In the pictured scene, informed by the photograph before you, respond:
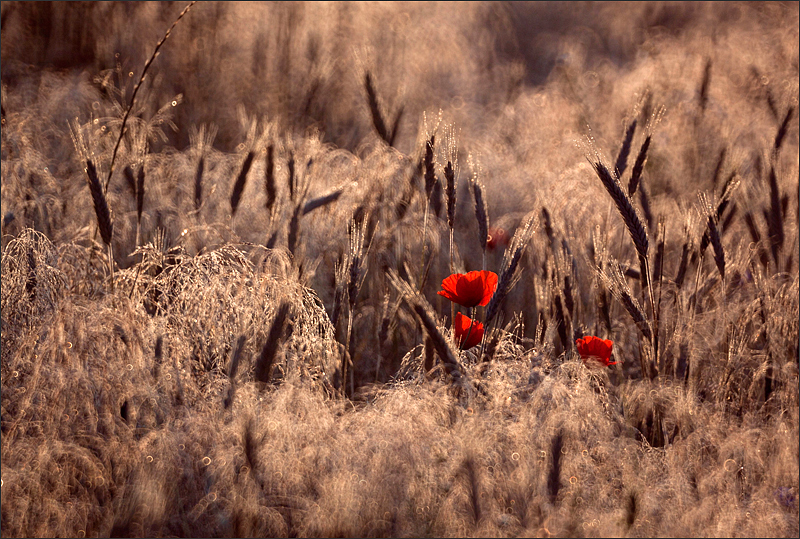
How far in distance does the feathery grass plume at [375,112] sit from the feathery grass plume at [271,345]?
29.5 inches

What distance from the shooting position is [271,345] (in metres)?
1.17

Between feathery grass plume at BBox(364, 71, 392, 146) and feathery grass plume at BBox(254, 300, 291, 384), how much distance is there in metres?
0.75

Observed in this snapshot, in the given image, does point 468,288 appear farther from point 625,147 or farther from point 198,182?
point 198,182

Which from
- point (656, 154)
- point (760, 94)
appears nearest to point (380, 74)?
point (656, 154)

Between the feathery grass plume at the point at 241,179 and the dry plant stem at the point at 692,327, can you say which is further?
the feathery grass plume at the point at 241,179

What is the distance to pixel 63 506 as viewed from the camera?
105 centimetres

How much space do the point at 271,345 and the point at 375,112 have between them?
830mm

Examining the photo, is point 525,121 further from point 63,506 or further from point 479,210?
point 63,506

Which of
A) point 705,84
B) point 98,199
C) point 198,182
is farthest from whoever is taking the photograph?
point 705,84

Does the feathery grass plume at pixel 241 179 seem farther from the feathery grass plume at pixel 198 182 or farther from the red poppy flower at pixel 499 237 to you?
the red poppy flower at pixel 499 237

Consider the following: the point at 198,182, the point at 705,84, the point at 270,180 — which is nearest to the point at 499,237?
the point at 270,180

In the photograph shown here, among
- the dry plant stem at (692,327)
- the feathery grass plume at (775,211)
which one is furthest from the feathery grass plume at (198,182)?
the feathery grass plume at (775,211)

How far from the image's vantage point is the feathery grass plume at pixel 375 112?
176cm

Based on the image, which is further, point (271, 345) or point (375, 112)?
point (375, 112)
